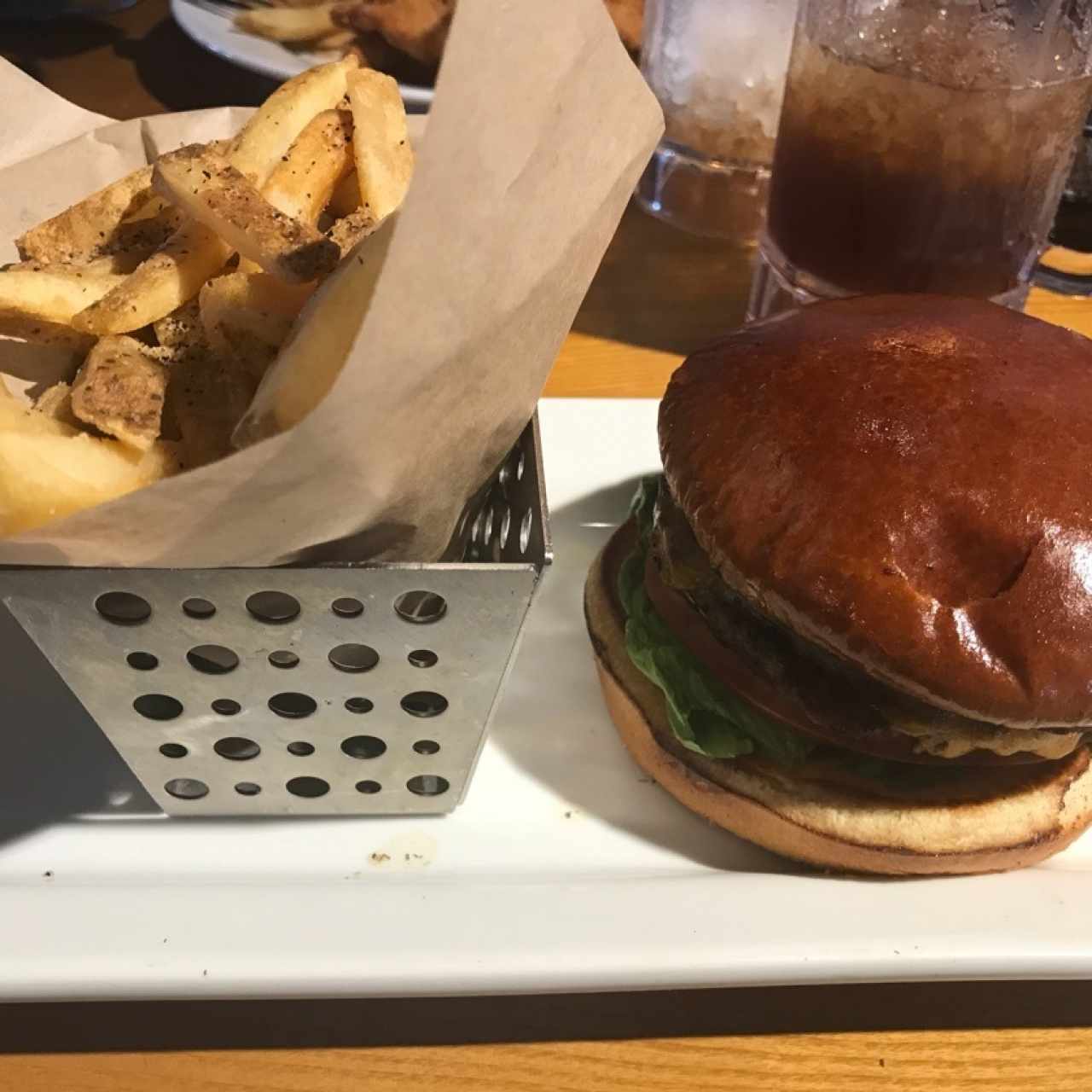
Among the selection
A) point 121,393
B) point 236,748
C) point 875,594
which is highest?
point 121,393

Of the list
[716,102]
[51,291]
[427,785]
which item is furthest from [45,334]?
[716,102]

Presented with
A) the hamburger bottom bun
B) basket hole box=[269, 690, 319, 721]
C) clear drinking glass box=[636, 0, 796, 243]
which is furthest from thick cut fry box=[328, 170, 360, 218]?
clear drinking glass box=[636, 0, 796, 243]

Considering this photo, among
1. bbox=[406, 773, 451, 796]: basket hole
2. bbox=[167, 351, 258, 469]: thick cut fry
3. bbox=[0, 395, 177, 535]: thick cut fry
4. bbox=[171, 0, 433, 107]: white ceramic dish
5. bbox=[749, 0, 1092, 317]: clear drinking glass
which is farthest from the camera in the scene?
bbox=[171, 0, 433, 107]: white ceramic dish

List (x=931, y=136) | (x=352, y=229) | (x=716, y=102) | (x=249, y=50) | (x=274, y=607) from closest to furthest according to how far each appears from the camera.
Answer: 1. (x=274, y=607)
2. (x=352, y=229)
3. (x=931, y=136)
4. (x=716, y=102)
5. (x=249, y=50)

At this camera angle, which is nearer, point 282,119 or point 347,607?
point 347,607

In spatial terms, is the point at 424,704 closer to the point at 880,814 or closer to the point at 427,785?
the point at 427,785

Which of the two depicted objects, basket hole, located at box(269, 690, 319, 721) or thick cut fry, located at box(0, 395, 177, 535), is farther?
basket hole, located at box(269, 690, 319, 721)

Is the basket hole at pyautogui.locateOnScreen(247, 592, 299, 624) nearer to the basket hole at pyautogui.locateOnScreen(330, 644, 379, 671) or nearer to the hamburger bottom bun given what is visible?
the basket hole at pyautogui.locateOnScreen(330, 644, 379, 671)
